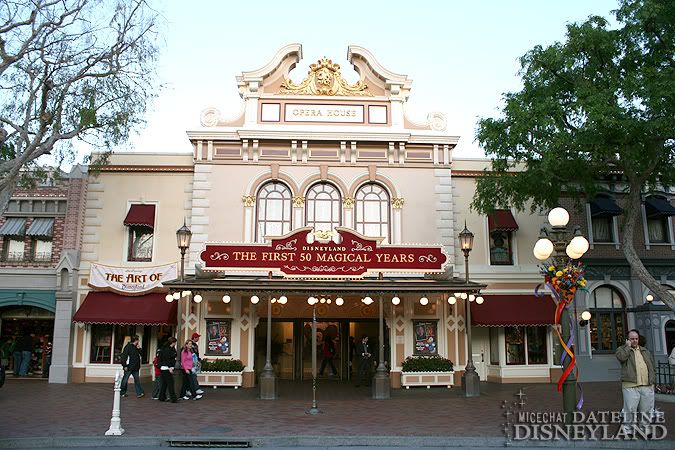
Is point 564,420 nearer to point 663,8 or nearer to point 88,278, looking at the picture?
point 663,8

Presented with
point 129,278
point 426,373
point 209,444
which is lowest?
point 209,444

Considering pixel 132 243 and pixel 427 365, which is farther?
pixel 132 243

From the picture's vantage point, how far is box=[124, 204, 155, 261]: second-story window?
21.3 m

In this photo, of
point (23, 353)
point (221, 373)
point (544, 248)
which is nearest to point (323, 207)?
point (221, 373)

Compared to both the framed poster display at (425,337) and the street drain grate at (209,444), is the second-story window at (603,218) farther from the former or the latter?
the street drain grate at (209,444)

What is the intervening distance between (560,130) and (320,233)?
7801 millimetres

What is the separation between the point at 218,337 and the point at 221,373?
4.22 feet

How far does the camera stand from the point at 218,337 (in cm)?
2033

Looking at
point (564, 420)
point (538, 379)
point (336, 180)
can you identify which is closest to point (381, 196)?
point (336, 180)

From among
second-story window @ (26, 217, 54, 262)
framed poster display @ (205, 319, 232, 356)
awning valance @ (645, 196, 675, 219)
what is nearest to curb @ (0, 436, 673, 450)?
framed poster display @ (205, 319, 232, 356)

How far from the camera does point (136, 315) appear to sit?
2031 cm

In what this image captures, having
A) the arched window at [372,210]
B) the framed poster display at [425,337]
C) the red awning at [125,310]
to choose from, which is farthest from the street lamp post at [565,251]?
the red awning at [125,310]

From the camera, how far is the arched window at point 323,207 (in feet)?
70.2

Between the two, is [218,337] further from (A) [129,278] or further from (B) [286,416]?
(B) [286,416]
